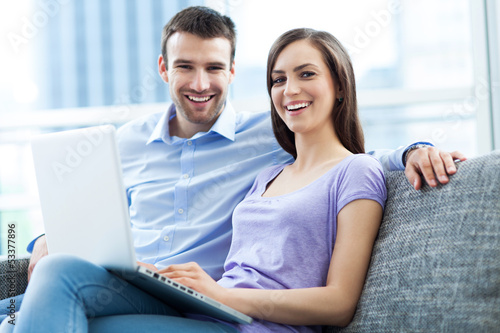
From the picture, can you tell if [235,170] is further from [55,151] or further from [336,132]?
[55,151]

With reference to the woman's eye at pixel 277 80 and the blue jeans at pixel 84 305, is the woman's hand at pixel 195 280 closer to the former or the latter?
the blue jeans at pixel 84 305

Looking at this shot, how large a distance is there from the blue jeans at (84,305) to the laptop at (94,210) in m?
0.03

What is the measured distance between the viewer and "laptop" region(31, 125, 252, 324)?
918 millimetres

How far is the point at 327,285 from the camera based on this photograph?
1097mm

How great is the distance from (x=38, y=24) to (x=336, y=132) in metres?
2.52

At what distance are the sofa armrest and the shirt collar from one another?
56 cm

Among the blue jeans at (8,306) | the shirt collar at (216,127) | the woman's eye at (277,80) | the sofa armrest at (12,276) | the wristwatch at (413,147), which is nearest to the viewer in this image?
the wristwatch at (413,147)

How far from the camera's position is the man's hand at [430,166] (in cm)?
107

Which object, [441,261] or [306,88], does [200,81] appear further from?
[441,261]

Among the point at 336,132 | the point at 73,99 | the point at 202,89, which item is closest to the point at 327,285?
the point at 336,132

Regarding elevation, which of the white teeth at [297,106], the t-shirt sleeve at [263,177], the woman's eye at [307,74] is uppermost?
the woman's eye at [307,74]

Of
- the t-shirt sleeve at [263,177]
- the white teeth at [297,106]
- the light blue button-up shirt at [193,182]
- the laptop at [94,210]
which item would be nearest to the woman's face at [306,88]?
the white teeth at [297,106]

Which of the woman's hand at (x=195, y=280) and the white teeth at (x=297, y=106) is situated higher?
the white teeth at (x=297, y=106)

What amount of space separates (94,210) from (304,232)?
18.7 inches
